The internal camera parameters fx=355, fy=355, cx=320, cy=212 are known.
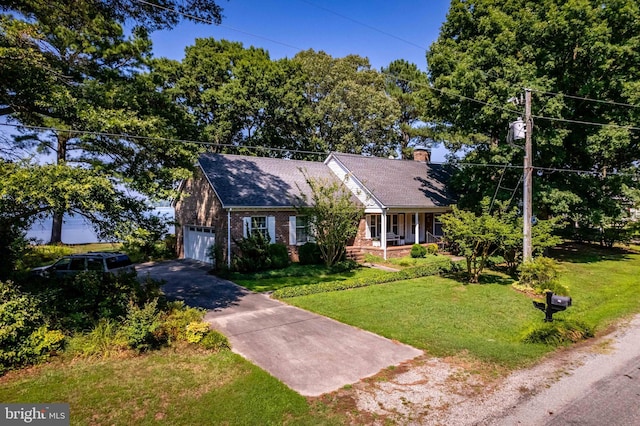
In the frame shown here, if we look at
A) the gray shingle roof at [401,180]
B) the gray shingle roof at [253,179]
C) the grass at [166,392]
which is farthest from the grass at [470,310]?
the gray shingle roof at [401,180]

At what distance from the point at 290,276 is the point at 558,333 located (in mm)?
10323

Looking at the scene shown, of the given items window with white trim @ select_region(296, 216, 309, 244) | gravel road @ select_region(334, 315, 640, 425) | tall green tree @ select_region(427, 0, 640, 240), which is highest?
tall green tree @ select_region(427, 0, 640, 240)

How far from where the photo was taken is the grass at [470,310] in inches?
304

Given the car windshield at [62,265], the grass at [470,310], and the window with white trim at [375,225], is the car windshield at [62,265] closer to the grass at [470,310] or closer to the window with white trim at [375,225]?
the grass at [470,310]

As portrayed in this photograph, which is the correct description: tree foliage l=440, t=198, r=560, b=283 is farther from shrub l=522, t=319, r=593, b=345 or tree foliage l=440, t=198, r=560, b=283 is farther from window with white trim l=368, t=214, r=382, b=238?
window with white trim l=368, t=214, r=382, b=238

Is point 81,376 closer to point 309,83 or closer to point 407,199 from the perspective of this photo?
point 407,199

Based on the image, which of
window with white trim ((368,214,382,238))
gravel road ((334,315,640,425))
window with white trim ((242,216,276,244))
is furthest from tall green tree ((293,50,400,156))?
gravel road ((334,315,640,425))

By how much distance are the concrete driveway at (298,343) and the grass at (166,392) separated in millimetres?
470

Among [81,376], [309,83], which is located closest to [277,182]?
[81,376]

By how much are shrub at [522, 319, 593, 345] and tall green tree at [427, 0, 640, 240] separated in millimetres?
10907

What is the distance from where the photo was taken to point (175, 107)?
1004 cm

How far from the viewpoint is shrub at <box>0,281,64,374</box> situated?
21.2 ft

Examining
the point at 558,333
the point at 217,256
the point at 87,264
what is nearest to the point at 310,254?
the point at 217,256

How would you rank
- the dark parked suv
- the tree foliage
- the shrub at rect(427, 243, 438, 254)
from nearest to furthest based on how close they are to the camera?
the dark parked suv, the tree foliage, the shrub at rect(427, 243, 438, 254)
